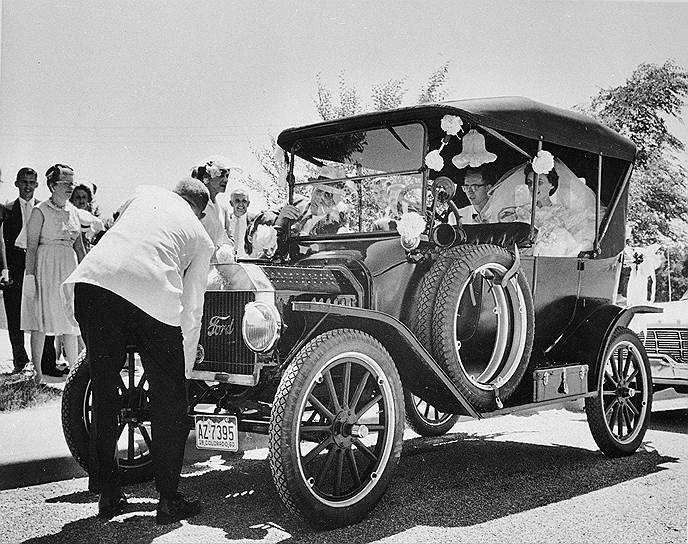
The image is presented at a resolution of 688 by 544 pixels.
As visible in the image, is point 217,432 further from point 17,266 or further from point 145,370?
point 17,266

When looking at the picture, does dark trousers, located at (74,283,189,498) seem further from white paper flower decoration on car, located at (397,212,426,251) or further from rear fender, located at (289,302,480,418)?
white paper flower decoration on car, located at (397,212,426,251)

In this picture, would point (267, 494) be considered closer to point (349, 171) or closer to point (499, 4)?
point (349, 171)

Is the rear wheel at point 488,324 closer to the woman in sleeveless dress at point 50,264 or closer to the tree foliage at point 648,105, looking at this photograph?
the tree foliage at point 648,105

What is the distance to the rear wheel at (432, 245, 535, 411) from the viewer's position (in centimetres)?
426

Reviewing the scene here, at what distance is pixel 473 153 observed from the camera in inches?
208

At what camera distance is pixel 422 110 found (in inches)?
177

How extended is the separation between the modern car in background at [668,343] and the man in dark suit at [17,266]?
5.30 m

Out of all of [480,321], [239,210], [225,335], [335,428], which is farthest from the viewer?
[239,210]

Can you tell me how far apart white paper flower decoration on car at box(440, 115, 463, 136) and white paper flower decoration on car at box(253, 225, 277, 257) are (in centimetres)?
143

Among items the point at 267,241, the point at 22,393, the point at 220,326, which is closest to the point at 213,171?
the point at 267,241

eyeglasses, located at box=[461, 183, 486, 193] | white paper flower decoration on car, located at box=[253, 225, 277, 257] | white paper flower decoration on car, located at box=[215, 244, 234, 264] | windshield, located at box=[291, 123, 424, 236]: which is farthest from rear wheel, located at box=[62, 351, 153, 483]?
eyeglasses, located at box=[461, 183, 486, 193]

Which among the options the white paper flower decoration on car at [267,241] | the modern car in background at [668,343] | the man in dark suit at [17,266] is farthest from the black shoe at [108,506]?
the modern car in background at [668,343]

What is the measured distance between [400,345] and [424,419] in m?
2.03

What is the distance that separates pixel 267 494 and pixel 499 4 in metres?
3.16
